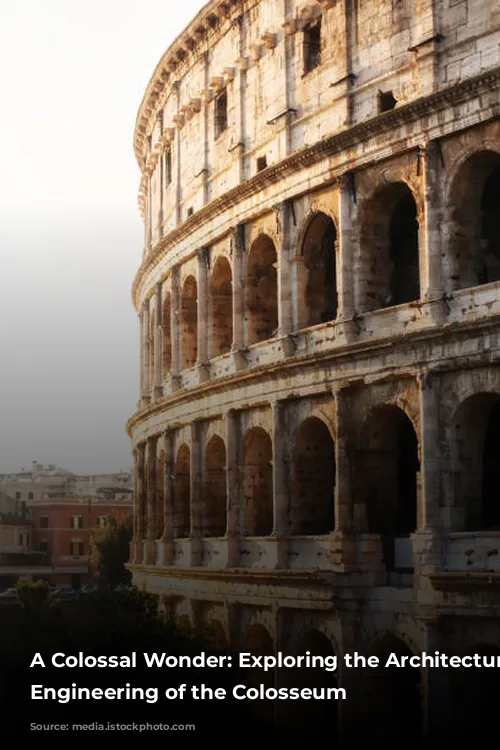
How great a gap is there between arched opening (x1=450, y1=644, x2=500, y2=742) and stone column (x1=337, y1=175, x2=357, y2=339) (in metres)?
6.14

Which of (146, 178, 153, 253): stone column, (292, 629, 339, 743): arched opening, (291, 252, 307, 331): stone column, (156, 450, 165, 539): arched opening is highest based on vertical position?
(146, 178, 153, 253): stone column

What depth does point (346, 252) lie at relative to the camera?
23375 mm

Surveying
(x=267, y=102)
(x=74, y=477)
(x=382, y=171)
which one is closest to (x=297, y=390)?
(x=382, y=171)

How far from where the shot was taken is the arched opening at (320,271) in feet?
82.1

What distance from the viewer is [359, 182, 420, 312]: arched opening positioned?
2319cm

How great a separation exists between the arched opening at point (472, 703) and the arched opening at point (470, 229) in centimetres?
595

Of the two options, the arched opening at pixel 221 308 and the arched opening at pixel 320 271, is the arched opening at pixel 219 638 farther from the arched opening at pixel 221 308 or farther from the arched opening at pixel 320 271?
the arched opening at pixel 320 271

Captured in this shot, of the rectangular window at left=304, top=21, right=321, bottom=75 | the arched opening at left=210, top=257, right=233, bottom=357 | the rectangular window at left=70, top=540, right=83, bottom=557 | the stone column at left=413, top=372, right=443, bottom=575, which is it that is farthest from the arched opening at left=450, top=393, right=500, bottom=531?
the rectangular window at left=70, top=540, right=83, bottom=557

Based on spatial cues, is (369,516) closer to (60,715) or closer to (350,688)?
(350,688)

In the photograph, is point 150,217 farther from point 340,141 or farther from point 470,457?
point 470,457

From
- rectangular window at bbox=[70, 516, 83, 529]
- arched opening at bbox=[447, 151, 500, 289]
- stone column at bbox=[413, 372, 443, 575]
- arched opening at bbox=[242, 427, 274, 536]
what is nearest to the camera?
stone column at bbox=[413, 372, 443, 575]

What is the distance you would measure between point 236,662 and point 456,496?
537cm

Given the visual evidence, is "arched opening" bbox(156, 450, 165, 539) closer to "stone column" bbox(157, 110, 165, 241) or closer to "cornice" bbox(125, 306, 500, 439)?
"cornice" bbox(125, 306, 500, 439)

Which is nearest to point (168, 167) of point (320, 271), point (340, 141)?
point (320, 271)
